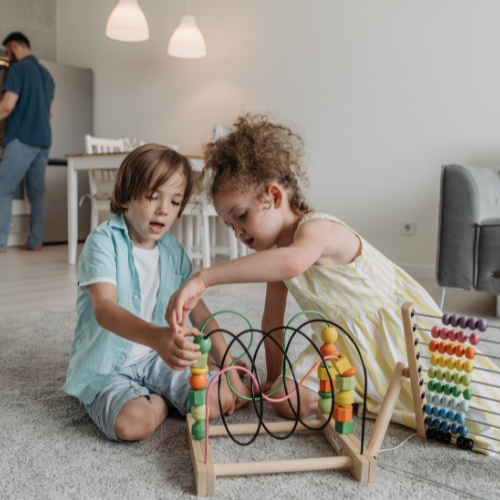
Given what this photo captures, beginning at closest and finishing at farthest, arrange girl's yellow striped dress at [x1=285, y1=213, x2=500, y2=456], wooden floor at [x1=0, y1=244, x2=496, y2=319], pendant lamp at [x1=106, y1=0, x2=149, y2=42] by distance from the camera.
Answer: girl's yellow striped dress at [x1=285, y1=213, x2=500, y2=456], wooden floor at [x1=0, y1=244, x2=496, y2=319], pendant lamp at [x1=106, y1=0, x2=149, y2=42]

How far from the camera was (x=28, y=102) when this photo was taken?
359cm

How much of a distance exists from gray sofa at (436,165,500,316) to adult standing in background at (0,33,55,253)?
118 inches

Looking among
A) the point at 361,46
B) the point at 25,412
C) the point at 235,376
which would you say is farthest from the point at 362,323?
the point at 361,46

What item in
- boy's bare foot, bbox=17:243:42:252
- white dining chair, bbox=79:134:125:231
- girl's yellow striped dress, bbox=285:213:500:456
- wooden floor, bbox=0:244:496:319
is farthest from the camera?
boy's bare foot, bbox=17:243:42:252

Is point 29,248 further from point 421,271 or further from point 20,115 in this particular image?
point 421,271

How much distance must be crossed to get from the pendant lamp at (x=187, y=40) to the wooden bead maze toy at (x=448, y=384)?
2.96 meters

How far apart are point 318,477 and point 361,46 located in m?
2.73

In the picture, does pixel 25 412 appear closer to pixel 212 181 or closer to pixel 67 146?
pixel 212 181

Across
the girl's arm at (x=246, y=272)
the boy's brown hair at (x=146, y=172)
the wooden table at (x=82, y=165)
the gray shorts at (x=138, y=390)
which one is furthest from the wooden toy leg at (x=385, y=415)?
the wooden table at (x=82, y=165)

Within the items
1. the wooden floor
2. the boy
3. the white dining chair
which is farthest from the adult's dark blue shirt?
the boy

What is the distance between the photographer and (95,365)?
3.20 feet

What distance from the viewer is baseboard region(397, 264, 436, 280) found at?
2804 millimetres

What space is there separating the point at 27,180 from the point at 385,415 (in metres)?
A: 3.65

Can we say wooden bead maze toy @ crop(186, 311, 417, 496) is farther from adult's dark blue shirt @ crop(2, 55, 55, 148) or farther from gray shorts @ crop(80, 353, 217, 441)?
adult's dark blue shirt @ crop(2, 55, 55, 148)
